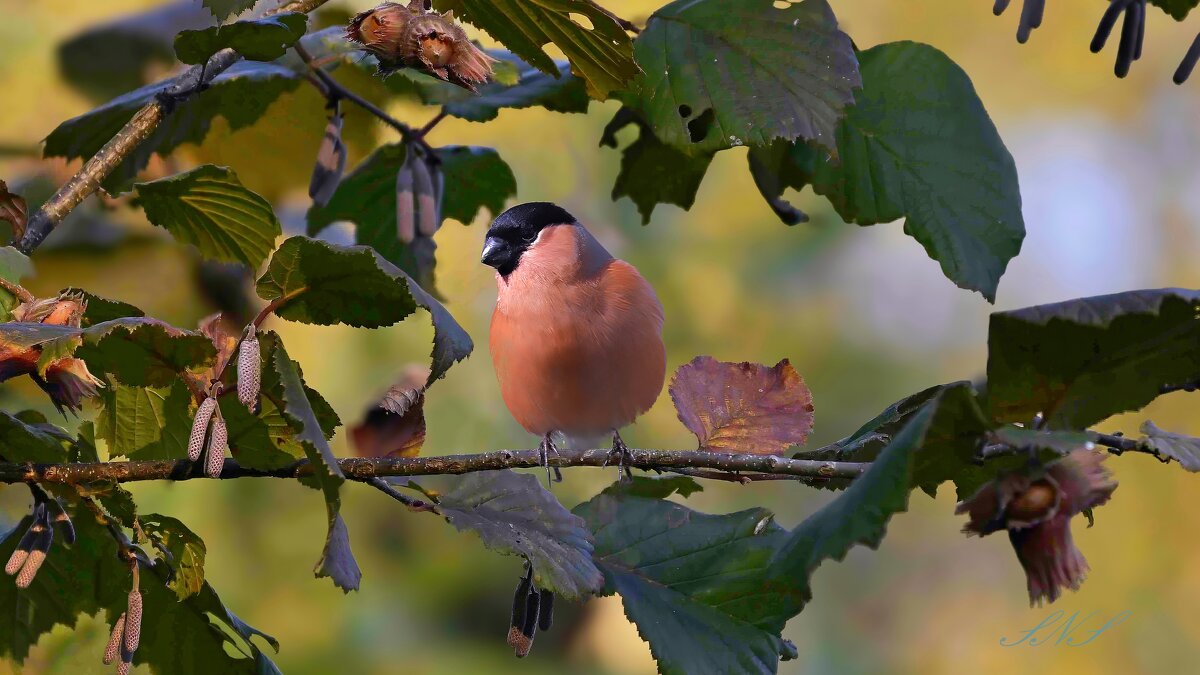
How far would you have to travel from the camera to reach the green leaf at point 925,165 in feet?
2.67

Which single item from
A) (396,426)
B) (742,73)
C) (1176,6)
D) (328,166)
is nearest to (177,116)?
(328,166)

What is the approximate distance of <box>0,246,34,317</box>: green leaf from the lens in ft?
2.14

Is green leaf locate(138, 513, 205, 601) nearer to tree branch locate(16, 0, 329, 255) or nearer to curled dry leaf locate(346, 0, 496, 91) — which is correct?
tree branch locate(16, 0, 329, 255)

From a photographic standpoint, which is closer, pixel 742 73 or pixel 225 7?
pixel 225 7

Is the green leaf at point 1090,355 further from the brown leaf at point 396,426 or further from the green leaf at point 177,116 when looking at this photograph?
the green leaf at point 177,116

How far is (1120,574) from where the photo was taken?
7.16ft

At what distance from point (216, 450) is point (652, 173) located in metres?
0.49

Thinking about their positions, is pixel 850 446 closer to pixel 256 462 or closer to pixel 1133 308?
pixel 1133 308

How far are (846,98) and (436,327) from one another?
32 cm

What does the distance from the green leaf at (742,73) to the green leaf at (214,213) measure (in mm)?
278

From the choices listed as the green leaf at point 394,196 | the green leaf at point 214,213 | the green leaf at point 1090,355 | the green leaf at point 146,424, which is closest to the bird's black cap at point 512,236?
the green leaf at point 394,196

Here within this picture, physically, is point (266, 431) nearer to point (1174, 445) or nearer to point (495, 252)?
point (1174, 445)

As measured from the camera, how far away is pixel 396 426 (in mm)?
802

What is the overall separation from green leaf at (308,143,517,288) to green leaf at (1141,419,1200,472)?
577mm
